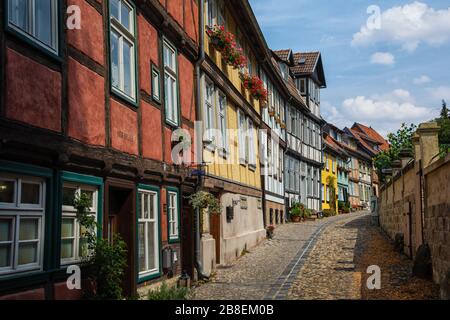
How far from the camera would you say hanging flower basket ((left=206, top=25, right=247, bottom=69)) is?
50.4 feet

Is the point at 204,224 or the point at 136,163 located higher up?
the point at 136,163

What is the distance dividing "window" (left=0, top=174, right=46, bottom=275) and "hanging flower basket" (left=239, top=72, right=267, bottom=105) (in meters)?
13.7

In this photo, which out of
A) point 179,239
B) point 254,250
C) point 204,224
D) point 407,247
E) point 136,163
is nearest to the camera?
point 136,163

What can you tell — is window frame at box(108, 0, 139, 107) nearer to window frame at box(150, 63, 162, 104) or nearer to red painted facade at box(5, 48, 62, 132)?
window frame at box(150, 63, 162, 104)

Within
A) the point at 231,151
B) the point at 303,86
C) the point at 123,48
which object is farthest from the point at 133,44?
the point at 303,86

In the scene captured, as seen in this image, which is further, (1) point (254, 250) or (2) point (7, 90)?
(1) point (254, 250)

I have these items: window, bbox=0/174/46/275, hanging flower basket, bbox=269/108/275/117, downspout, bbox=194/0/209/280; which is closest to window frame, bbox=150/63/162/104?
downspout, bbox=194/0/209/280

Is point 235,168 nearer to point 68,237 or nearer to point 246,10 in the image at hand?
point 246,10

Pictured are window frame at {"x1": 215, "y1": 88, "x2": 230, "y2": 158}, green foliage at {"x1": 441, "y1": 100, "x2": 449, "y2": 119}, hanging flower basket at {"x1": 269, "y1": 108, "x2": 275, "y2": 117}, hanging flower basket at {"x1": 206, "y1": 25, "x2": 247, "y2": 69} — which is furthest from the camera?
green foliage at {"x1": 441, "y1": 100, "x2": 449, "y2": 119}

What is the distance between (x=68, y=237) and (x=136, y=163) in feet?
7.73

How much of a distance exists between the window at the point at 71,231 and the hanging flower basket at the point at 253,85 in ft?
41.7

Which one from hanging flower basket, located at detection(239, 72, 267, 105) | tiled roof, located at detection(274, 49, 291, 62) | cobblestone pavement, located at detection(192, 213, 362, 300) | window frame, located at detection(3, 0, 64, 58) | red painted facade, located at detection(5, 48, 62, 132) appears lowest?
cobblestone pavement, located at detection(192, 213, 362, 300)

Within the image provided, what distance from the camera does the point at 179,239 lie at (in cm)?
1186
